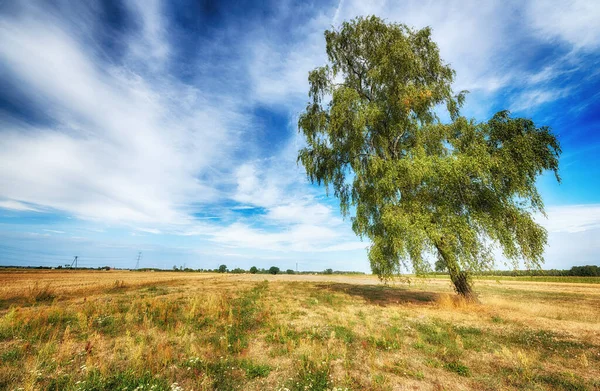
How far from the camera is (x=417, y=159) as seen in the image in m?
14.3

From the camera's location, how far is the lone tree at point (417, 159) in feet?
43.4

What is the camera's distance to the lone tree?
13.2 metres

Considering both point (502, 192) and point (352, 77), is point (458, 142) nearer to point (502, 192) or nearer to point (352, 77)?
point (502, 192)

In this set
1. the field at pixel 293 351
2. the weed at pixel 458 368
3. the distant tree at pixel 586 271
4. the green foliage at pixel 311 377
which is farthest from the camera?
the distant tree at pixel 586 271

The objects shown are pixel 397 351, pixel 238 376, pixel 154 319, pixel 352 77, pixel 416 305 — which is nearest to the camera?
pixel 238 376

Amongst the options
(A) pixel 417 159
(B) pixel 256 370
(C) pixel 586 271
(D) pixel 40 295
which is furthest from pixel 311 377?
(C) pixel 586 271

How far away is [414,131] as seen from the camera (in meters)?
16.6

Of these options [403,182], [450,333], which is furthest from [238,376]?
[403,182]

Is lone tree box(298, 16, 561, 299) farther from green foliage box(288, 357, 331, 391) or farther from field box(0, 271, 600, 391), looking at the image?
green foliage box(288, 357, 331, 391)

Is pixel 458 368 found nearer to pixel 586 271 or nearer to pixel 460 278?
pixel 460 278

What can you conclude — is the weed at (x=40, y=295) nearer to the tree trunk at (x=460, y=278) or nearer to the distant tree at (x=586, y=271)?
the tree trunk at (x=460, y=278)

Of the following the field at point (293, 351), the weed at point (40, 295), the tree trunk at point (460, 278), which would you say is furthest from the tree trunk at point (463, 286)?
the weed at point (40, 295)

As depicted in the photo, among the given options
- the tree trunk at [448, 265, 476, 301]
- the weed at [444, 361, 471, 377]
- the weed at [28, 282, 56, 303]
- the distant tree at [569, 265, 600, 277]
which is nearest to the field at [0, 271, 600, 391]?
the weed at [444, 361, 471, 377]

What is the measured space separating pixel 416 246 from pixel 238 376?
11.1 m
